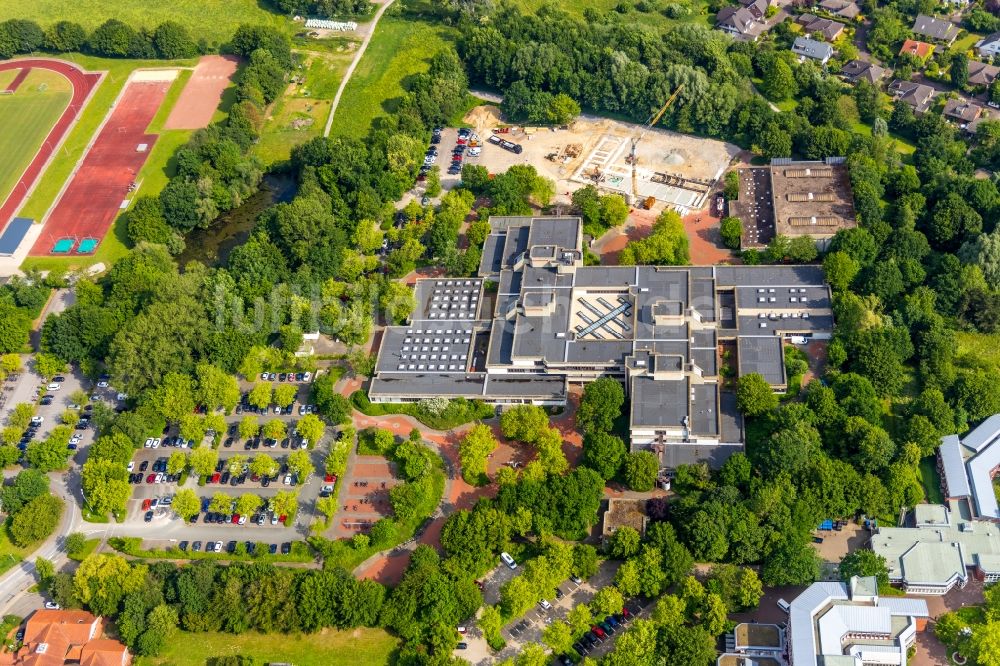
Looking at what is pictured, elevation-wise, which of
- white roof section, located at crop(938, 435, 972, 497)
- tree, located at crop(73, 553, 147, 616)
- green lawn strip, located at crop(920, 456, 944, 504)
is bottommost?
tree, located at crop(73, 553, 147, 616)

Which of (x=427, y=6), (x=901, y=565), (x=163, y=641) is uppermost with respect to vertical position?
(x=427, y=6)

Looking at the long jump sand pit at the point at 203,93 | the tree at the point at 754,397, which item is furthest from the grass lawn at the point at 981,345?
the long jump sand pit at the point at 203,93

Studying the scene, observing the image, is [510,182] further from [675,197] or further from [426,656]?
[426,656]

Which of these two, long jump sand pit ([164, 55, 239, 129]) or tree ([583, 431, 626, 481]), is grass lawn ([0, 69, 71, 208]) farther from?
tree ([583, 431, 626, 481])

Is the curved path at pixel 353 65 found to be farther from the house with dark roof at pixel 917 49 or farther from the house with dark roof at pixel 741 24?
the house with dark roof at pixel 917 49

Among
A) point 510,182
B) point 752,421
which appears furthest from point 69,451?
point 752,421

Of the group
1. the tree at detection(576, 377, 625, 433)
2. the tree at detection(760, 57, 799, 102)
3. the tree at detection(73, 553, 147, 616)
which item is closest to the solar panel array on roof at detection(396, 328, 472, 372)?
the tree at detection(576, 377, 625, 433)
